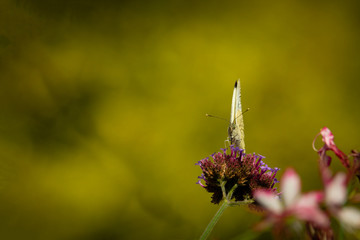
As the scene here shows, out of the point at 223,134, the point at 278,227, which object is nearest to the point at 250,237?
the point at 278,227

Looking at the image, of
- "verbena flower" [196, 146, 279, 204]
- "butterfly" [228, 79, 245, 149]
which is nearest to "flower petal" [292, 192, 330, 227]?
"verbena flower" [196, 146, 279, 204]

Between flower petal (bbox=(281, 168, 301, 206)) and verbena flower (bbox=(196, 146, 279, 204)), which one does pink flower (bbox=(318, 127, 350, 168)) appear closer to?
flower petal (bbox=(281, 168, 301, 206))

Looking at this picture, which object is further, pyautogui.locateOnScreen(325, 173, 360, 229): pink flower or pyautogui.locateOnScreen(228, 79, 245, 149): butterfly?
pyautogui.locateOnScreen(228, 79, 245, 149): butterfly

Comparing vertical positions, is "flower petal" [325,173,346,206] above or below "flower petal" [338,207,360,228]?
above

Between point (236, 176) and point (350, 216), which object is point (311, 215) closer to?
point (350, 216)

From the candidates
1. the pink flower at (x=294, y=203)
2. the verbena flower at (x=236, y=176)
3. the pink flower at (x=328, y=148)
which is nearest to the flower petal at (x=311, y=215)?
the pink flower at (x=294, y=203)

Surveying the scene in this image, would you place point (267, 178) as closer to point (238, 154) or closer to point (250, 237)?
point (238, 154)

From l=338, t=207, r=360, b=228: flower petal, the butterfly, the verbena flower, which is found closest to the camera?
l=338, t=207, r=360, b=228: flower petal

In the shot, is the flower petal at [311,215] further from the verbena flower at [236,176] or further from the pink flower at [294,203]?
the verbena flower at [236,176]
